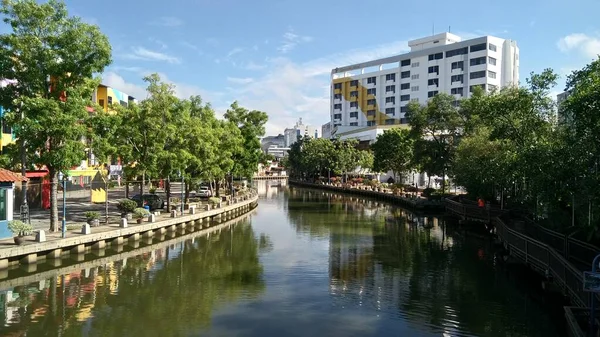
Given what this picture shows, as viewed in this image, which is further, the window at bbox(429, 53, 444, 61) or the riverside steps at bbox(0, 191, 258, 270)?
the window at bbox(429, 53, 444, 61)

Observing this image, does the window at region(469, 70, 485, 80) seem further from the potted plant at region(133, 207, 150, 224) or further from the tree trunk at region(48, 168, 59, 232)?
the tree trunk at region(48, 168, 59, 232)

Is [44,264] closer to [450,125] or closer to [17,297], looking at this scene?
[17,297]

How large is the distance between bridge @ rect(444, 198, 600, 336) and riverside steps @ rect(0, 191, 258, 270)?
22706 mm

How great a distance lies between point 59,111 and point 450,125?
44066mm

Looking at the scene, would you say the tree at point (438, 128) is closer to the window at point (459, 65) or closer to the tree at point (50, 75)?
the tree at point (50, 75)

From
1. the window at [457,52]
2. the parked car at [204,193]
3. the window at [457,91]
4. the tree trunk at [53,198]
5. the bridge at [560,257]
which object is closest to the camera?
the bridge at [560,257]

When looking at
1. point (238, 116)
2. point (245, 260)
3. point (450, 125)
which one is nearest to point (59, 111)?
point (245, 260)

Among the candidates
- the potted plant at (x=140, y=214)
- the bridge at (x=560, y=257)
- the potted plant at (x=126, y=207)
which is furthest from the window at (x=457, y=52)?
the potted plant at (x=140, y=214)

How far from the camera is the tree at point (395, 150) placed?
3063 inches

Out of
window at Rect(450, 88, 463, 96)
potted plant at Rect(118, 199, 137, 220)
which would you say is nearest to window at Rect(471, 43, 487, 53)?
window at Rect(450, 88, 463, 96)

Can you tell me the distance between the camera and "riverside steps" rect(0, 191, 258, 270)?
77.3 ft

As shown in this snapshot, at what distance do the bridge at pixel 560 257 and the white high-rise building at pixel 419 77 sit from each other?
204 ft

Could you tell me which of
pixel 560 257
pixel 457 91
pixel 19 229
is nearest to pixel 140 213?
pixel 19 229

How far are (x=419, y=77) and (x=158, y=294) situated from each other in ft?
331
